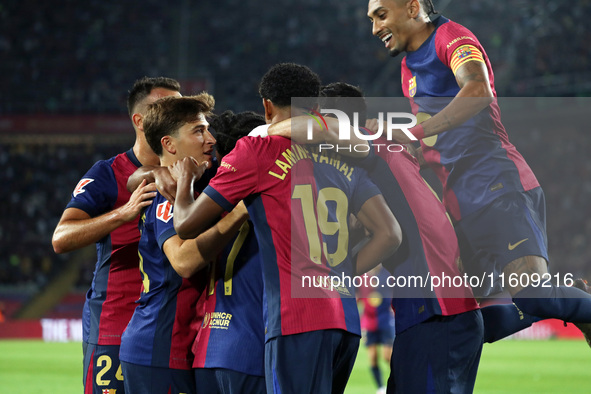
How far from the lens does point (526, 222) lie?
11.8 feet

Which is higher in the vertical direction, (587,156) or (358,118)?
(587,156)

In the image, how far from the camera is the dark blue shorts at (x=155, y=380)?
10.6 feet

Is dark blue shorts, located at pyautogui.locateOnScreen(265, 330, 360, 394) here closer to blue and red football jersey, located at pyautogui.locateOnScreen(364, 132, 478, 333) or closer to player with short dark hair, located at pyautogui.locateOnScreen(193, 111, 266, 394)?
player with short dark hair, located at pyautogui.locateOnScreen(193, 111, 266, 394)

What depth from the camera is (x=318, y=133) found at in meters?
3.01

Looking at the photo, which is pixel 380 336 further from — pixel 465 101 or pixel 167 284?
pixel 167 284

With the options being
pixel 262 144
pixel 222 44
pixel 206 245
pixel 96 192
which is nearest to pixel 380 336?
pixel 96 192

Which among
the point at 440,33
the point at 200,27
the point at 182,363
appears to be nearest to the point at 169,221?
the point at 182,363

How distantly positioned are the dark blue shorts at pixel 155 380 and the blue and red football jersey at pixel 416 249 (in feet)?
3.53

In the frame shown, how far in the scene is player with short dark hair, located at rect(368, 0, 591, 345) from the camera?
11.4 feet

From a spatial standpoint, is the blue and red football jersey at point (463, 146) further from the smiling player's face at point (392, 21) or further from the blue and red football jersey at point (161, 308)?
the blue and red football jersey at point (161, 308)

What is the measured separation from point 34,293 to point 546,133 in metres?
15.8

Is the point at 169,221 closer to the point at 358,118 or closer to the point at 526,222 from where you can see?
the point at 358,118

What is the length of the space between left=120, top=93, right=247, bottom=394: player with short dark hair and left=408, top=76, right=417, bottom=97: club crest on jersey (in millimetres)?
1179

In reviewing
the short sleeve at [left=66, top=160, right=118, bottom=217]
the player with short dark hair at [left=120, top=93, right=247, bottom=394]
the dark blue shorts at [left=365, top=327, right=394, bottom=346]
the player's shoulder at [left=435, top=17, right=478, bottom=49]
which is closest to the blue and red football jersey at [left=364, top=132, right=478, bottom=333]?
the player's shoulder at [left=435, top=17, right=478, bottom=49]
